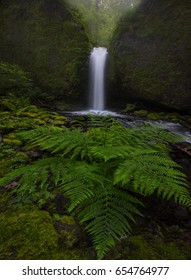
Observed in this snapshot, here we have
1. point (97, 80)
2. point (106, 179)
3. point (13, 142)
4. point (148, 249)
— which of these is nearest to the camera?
point (148, 249)

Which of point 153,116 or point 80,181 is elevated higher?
point 80,181

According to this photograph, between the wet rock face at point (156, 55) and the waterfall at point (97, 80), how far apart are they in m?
0.72

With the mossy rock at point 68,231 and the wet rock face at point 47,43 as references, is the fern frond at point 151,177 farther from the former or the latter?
the wet rock face at point 47,43

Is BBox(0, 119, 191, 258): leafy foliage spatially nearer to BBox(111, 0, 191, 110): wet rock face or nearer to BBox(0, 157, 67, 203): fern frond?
BBox(0, 157, 67, 203): fern frond

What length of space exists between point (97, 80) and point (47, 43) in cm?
304

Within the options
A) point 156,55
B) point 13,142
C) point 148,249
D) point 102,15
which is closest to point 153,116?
point 156,55

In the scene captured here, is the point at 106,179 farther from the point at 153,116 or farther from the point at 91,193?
the point at 153,116

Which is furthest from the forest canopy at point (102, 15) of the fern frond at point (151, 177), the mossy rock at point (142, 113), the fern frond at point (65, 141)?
the fern frond at point (151, 177)

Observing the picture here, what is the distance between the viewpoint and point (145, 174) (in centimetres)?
171

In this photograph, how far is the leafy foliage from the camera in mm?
1533

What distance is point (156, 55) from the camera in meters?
8.95

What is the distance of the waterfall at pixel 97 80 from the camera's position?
33.9ft

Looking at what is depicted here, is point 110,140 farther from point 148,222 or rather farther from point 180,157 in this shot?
point 180,157
